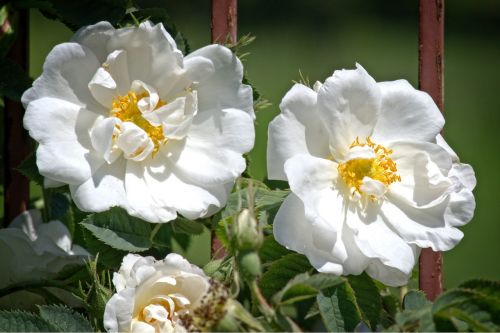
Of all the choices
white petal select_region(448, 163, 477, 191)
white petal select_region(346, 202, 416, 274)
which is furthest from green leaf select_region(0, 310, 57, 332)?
white petal select_region(448, 163, 477, 191)

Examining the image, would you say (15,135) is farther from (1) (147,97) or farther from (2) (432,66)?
(2) (432,66)

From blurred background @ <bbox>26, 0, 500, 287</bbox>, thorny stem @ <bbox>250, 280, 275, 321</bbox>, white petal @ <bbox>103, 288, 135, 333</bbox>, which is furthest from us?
blurred background @ <bbox>26, 0, 500, 287</bbox>

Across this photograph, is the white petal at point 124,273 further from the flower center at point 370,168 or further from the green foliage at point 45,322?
the flower center at point 370,168

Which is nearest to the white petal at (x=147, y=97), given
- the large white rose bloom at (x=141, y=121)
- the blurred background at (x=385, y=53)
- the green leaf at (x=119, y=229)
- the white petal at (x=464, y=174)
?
the large white rose bloom at (x=141, y=121)

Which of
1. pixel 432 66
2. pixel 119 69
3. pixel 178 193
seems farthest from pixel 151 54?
pixel 432 66

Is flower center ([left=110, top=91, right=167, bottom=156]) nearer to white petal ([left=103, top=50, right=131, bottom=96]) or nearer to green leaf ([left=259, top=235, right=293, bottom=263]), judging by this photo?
white petal ([left=103, top=50, right=131, bottom=96])

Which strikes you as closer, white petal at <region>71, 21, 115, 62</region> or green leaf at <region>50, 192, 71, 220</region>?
white petal at <region>71, 21, 115, 62</region>
